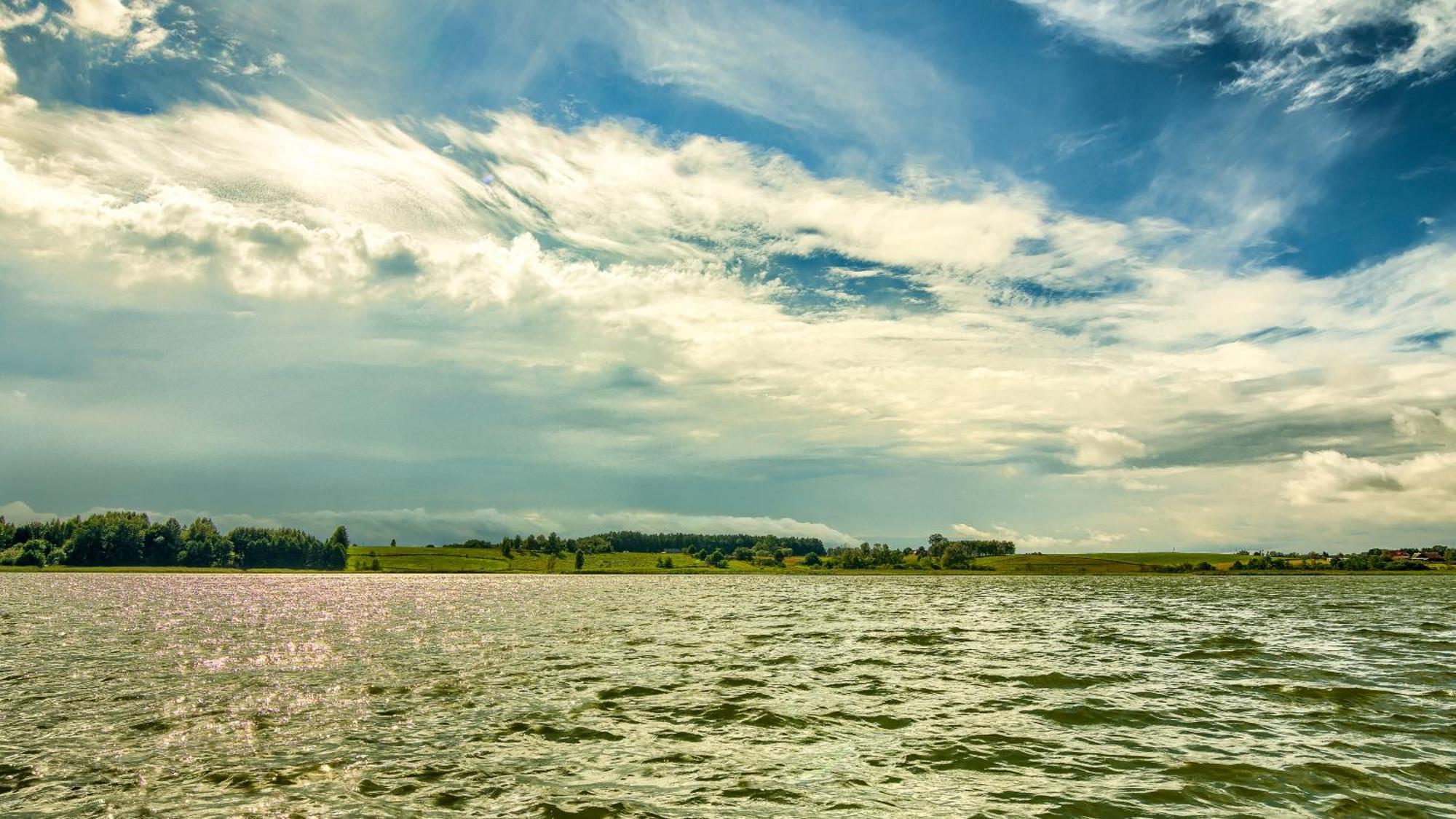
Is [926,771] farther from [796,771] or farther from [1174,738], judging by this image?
[1174,738]

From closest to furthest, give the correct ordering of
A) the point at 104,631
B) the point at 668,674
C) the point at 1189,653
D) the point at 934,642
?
the point at 668,674 < the point at 1189,653 < the point at 934,642 < the point at 104,631

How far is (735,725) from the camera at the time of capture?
Answer: 83.9 feet

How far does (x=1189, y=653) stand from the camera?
4531 cm

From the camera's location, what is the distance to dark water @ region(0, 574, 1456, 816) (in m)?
17.9

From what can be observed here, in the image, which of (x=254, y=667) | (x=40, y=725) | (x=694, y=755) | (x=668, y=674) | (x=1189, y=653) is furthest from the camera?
(x=1189, y=653)

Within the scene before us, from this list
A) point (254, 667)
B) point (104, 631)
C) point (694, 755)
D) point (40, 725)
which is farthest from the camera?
point (104, 631)

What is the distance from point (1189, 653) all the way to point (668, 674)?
3092 cm

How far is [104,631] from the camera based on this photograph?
204ft

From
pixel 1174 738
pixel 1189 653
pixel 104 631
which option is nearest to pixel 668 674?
pixel 1174 738

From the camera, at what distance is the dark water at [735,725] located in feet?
58.7

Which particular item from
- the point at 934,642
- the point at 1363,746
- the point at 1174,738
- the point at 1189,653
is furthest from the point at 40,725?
the point at 1189,653

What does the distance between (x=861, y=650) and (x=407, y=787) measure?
3366cm

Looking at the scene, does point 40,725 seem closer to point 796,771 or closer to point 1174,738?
point 796,771

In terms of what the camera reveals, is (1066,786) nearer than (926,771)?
Yes
